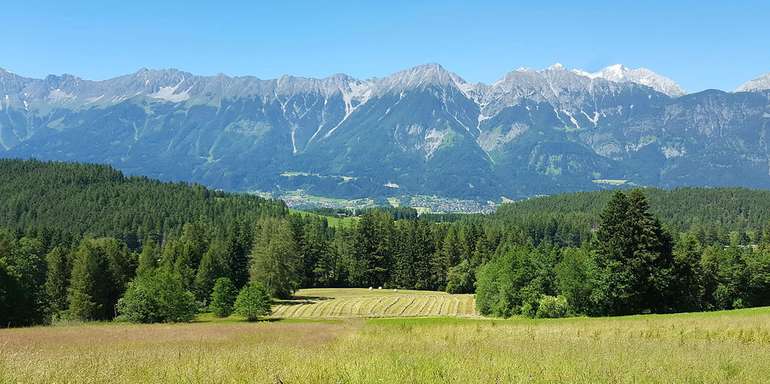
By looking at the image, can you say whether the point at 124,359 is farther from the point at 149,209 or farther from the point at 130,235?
the point at 149,209

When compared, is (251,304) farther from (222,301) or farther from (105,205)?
(105,205)

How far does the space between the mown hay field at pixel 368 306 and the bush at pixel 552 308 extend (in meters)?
12.5

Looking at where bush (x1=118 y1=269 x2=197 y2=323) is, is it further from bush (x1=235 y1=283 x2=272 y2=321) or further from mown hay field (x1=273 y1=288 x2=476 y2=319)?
mown hay field (x1=273 y1=288 x2=476 y2=319)

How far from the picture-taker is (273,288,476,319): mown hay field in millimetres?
72369

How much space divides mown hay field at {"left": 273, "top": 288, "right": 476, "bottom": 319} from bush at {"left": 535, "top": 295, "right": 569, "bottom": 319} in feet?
41.1

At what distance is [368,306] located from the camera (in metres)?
80.8

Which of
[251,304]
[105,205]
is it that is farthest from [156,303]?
[105,205]

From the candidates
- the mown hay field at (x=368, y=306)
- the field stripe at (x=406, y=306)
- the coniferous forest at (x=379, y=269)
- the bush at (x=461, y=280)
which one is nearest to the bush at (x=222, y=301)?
the coniferous forest at (x=379, y=269)

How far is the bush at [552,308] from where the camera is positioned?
5616cm

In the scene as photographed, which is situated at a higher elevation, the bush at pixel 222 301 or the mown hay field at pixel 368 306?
the bush at pixel 222 301

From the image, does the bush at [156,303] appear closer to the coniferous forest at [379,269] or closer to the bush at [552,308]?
the coniferous forest at [379,269]

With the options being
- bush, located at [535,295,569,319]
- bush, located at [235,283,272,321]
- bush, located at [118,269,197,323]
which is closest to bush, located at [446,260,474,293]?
bush, located at [535,295,569,319]

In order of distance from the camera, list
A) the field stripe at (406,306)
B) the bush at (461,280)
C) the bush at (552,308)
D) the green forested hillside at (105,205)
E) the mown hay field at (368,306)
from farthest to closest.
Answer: the green forested hillside at (105,205), the bush at (461,280), the field stripe at (406,306), the mown hay field at (368,306), the bush at (552,308)

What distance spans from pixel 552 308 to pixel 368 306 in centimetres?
3079
